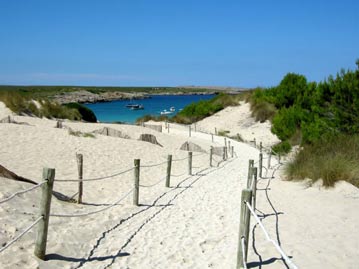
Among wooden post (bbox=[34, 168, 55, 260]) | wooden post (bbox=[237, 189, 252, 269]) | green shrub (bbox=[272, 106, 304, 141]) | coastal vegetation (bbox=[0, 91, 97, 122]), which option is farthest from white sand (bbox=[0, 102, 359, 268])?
coastal vegetation (bbox=[0, 91, 97, 122])

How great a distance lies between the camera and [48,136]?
1750 cm

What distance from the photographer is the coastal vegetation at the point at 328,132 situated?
1129 cm

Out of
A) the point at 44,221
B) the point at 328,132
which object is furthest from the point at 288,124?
the point at 44,221

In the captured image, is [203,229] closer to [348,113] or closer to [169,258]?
[169,258]

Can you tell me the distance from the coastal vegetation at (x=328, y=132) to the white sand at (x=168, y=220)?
0.61 meters

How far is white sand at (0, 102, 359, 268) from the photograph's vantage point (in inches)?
241

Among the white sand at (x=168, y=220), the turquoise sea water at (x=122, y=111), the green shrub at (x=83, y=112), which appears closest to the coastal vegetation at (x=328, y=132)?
the white sand at (x=168, y=220)

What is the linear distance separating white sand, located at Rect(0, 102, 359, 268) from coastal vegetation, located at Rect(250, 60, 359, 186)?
1.99 feet

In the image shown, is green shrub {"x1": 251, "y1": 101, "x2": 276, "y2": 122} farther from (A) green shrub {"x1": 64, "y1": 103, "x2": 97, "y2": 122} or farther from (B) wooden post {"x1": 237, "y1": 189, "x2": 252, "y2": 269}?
(B) wooden post {"x1": 237, "y1": 189, "x2": 252, "y2": 269}

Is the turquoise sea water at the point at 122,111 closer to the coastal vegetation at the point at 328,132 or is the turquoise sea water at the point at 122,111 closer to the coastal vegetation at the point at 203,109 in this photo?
the coastal vegetation at the point at 203,109

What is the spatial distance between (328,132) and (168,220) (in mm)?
10401

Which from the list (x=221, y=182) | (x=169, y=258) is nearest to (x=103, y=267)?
(x=169, y=258)

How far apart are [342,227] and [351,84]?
982cm

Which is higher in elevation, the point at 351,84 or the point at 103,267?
the point at 351,84
